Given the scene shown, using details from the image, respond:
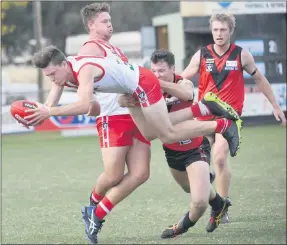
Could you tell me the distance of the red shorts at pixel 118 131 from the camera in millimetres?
8086

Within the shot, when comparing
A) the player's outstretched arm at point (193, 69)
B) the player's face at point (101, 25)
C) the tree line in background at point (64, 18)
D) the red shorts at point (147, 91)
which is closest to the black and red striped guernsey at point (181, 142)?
the red shorts at point (147, 91)

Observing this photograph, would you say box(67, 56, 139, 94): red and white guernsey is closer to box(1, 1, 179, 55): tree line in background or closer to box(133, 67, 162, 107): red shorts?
box(133, 67, 162, 107): red shorts

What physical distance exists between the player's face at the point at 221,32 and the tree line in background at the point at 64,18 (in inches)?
1227

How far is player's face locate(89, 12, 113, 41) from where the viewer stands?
7.53 metres

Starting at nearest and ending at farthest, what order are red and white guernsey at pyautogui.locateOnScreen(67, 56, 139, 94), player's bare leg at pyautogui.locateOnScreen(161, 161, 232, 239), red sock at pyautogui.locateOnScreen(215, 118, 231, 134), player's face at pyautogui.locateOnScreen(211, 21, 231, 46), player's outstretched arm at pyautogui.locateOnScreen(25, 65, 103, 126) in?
1. player's outstretched arm at pyautogui.locateOnScreen(25, 65, 103, 126)
2. red and white guernsey at pyautogui.locateOnScreen(67, 56, 139, 94)
3. red sock at pyautogui.locateOnScreen(215, 118, 231, 134)
4. player's bare leg at pyautogui.locateOnScreen(161, 161, 232, 239)
5. player's face at pyautogui.locateOnScreen(211, 21, 231, 46)

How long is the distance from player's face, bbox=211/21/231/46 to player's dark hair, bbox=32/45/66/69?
2.56 m

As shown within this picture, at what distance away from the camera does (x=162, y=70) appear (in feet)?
25.4

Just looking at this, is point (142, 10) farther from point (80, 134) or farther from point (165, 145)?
point (165, 145)

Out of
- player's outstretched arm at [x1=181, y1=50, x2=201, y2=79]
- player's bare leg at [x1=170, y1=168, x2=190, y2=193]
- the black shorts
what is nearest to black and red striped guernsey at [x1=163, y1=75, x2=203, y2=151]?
the black shorts

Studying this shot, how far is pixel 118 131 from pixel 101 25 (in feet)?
3.67

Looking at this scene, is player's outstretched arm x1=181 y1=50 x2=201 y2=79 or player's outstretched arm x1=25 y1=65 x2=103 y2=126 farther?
player's outstretched arm x1=181 y1=50 x2=201 y2=79

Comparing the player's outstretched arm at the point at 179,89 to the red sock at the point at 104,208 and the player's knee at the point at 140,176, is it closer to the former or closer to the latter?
the player's knee at the point at 140,176

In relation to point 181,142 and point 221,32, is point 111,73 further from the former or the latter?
point 221,32

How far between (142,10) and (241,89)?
112ft
